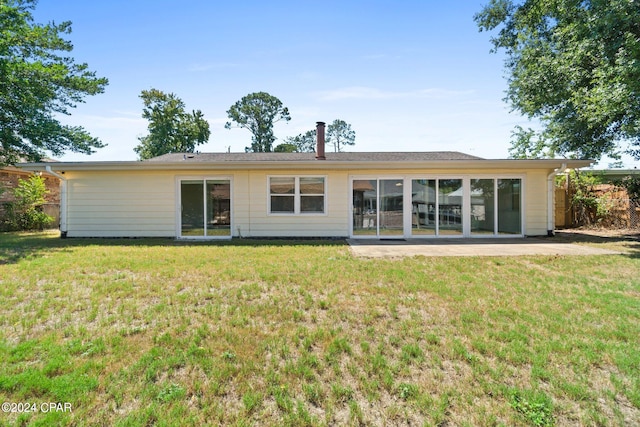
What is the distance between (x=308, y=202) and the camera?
1028 centimetres

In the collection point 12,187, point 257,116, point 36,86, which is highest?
point 257,116

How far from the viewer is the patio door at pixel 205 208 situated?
1035 centimetres

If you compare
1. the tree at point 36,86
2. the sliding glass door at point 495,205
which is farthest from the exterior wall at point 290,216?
the tree at point 36,86

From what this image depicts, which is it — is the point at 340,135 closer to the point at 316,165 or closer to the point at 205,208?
the point at 316,165

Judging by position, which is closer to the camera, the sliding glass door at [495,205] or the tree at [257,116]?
the sliding glass door at [495,205]

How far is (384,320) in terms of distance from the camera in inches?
134

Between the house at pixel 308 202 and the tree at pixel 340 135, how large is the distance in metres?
39.0

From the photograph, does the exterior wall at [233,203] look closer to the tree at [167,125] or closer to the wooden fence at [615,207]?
the wooden fence at [615,207]

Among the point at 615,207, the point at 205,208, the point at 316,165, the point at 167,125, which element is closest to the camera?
the point at 316,165

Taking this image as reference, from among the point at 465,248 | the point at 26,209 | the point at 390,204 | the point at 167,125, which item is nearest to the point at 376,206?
the point at 390,204

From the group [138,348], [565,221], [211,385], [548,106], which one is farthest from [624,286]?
[565,221]

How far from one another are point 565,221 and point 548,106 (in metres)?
5.32

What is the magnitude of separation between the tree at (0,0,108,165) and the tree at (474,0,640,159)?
1744 centimetres

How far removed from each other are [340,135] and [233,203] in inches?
1607
